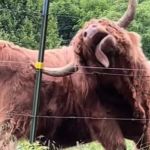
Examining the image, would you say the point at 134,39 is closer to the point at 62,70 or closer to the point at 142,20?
the point at 62,70

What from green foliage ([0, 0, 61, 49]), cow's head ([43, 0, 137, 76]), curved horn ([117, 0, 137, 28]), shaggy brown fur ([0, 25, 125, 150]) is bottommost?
shaggy brown fur ([0, 25, 125, 150])

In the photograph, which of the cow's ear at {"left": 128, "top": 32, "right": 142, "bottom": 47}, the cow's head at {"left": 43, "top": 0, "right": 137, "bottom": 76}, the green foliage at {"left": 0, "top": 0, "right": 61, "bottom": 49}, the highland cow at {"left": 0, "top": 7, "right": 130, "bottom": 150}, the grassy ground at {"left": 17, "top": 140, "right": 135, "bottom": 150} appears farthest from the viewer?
the green foliage at {"left": 0, "top": 0, "right": 61, "bottom": 49}

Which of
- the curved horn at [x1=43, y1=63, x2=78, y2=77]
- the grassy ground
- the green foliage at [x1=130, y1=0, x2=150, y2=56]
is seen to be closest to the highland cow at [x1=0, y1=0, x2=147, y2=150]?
the curved horn at [x1=43, y1=63, x2=78, y2=77]

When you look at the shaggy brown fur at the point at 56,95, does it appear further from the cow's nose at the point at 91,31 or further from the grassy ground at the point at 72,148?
the grassy ground at the point at 72,148

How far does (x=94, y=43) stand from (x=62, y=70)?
1.38ft

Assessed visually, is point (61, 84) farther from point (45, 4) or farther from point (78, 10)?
point (78, 10)

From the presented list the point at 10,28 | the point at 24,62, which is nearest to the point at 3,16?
the point at 10,28

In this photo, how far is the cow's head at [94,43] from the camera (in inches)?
232

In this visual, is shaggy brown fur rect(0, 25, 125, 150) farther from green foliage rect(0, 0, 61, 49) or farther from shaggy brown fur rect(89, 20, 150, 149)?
green foliage rect(0, 0, 61, 49)

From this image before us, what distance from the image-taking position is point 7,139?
19.6 feet

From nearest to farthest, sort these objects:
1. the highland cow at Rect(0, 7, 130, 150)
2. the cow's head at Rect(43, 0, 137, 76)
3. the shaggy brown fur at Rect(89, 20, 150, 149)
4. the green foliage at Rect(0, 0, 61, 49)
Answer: the cow's head at Rect(43, 0, 137, 76) → the shaggy brown fur at Rect(89, 20, 150, 149) → the highland cow at Rect(0, 7, 130, 150) → the green foliage at Rect(0, 0, 61, 49)

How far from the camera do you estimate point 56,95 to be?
6578 mm

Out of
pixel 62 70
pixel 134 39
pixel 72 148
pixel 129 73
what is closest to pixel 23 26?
pixel 72 148

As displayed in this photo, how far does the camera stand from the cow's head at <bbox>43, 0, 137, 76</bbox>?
5898 millimetres
